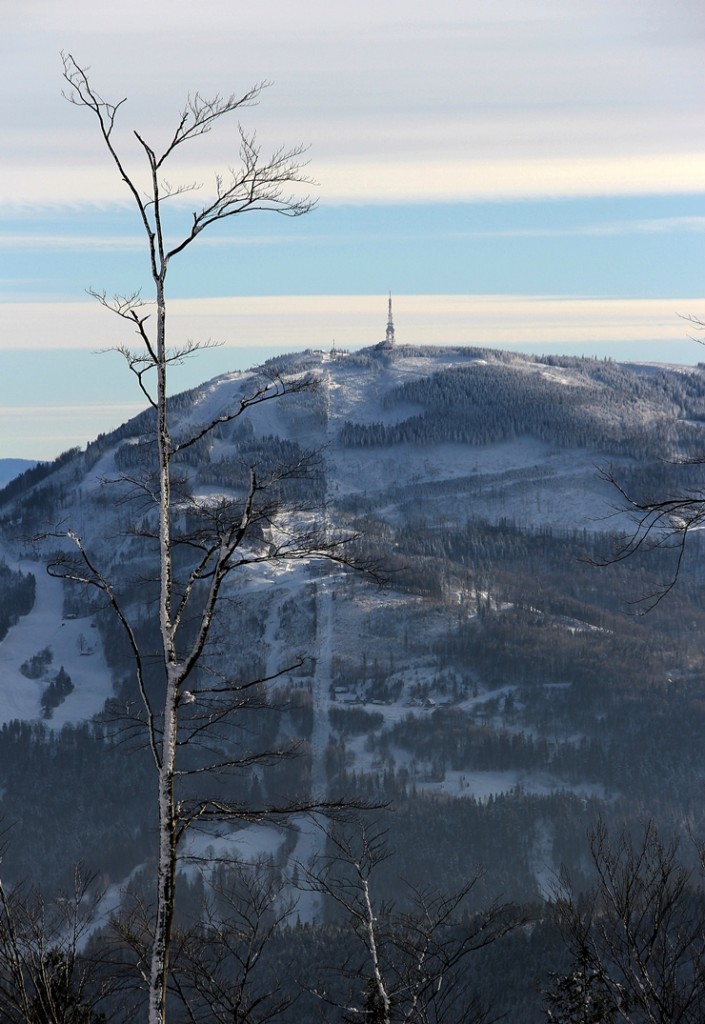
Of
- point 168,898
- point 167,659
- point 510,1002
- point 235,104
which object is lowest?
point 510,1002

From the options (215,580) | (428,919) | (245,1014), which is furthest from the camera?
(428,919)

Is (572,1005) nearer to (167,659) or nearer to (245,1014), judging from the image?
(245,1014)

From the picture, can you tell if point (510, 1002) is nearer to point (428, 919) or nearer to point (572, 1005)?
point (572, 1005)

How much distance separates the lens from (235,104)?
17.8 metres

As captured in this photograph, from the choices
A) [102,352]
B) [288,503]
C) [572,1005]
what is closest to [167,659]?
[288,503]

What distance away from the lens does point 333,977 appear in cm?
14475

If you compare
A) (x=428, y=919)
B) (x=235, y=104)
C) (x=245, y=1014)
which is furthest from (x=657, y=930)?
(x=235, y=104)

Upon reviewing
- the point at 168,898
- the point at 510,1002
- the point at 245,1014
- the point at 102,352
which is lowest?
the point at 510,1002

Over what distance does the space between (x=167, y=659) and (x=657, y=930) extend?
11.5 metres

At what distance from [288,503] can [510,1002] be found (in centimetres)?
13332

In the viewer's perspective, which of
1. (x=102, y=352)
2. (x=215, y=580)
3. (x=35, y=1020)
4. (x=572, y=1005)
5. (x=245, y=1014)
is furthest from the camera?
(x=572, y=1005)

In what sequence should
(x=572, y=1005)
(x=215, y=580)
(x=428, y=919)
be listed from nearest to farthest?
(x=215, y=580), (x=428, y=919), (x=572, y=1005)

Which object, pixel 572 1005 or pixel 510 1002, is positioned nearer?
pixel 572 1005

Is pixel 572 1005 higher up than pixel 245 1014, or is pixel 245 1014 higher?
pixel 245 1014
